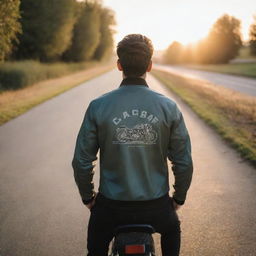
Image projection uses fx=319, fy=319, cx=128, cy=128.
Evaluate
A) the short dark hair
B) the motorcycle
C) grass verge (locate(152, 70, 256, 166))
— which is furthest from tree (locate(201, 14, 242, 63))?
the motorcycle

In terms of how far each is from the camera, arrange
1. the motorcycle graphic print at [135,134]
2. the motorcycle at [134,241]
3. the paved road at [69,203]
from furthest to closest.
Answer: the paved road at [69,203] → the motorcycle graphic print at [135,134] → the motorcycle at [134,241]

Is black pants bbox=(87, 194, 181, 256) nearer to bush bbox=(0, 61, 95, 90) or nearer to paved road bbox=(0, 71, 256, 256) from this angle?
paved road bbox=(0, 71, 256, 256)

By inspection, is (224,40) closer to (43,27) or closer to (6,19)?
(43,27)

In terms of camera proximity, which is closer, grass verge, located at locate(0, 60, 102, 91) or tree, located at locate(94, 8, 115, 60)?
grass verge, located at locate(0, 60, 102, 91)

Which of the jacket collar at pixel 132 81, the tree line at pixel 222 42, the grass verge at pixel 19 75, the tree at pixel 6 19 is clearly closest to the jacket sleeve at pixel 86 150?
the jacket collar at pixel 132 81

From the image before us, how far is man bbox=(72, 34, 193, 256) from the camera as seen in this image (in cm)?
205

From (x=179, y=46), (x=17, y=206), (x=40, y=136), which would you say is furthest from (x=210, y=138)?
(x=179, y=46)

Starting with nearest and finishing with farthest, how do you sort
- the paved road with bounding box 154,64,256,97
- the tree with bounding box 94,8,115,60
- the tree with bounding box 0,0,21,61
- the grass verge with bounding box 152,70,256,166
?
the grass verge with bounding box 152,70,256,166, the tree with bounding box 0,0,21,61, the paved road with bounding box 154,64,256,97, the tree with bounding box 94,8,115,60

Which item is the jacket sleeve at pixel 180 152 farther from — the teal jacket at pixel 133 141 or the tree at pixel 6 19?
the tree at pixel 6 19

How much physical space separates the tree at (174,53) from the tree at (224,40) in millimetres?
37315

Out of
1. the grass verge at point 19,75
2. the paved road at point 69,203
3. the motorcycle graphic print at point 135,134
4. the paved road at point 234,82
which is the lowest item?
the paved road at point 234,82

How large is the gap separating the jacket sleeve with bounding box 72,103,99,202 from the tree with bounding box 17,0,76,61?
26810 millimetres

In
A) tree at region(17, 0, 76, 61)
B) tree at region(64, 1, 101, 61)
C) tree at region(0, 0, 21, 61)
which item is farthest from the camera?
tree at region(64, 1, 101, 61)

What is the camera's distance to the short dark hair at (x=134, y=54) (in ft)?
6.80
